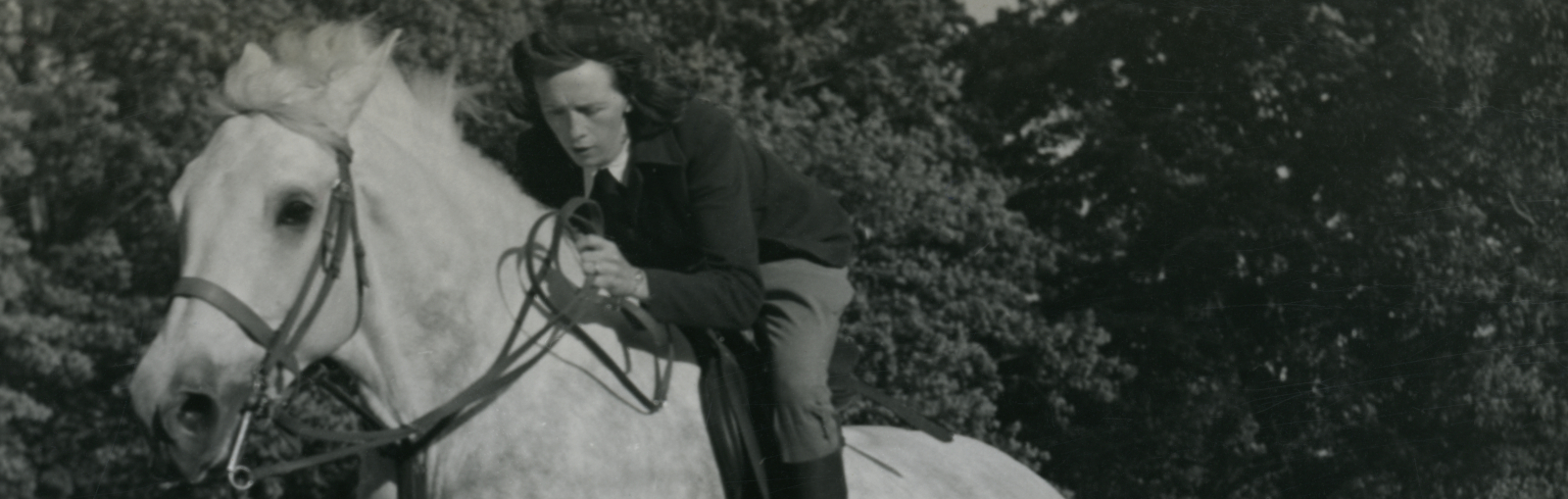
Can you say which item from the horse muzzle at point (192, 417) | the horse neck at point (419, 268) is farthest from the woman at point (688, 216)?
the horse muzzle at point (192, 417)

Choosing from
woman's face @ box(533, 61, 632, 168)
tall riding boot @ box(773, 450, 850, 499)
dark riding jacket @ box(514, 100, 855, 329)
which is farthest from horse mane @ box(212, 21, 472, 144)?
tall riding boot @ box(773, 450, 850, 499)

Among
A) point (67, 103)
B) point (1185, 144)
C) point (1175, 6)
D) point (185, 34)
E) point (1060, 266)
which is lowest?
point (67, 103)

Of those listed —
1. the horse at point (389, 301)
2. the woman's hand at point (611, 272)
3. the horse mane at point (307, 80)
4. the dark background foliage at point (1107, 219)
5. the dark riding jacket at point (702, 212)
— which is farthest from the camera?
the dark background foliage at point (1107, 219)

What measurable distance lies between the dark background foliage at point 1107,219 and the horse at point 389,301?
1360 cm

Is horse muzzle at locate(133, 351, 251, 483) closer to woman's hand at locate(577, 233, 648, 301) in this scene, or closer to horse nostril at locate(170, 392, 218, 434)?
horse nostril at locate(170, 392, 218, 434)

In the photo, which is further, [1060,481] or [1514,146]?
[1060,481]

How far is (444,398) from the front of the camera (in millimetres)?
3994

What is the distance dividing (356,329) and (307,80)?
0.62 m

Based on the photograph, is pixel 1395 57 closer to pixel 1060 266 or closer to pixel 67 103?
pixel 1060 266

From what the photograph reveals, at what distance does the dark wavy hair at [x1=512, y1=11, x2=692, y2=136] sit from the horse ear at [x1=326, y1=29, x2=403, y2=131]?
15.7 inches

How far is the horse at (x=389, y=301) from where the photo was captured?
3576 millimetres

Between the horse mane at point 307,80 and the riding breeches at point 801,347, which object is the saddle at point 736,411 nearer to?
the riding breeches at point 801,347

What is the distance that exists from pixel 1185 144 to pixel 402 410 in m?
22.6

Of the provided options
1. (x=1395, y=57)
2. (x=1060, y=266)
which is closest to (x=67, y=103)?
(x=1060, y=266)
